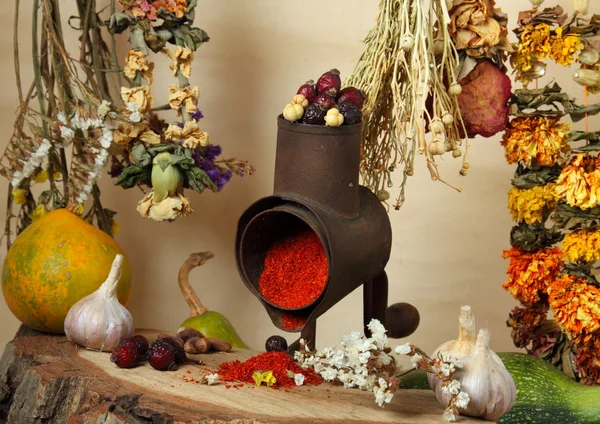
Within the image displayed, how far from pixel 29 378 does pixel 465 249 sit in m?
1.13

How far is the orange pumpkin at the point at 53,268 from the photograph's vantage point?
1.64 meters

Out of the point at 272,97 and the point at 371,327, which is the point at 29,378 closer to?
the point at 371,327

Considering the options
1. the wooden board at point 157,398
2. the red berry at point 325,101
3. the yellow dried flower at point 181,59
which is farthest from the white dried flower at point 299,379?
the yellow dried flower at point 181,59

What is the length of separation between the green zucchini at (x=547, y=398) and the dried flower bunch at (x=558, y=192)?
0.22 feet

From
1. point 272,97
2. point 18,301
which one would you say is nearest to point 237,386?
point 18,301

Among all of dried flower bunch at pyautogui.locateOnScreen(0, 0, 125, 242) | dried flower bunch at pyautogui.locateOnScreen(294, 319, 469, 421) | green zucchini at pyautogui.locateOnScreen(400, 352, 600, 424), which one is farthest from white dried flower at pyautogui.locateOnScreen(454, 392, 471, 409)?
dried flower bunch at pyautogui.locateOnScreen(0, 0, 125, 242)

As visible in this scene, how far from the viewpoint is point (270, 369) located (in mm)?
1428

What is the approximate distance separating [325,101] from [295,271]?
300 millimetres

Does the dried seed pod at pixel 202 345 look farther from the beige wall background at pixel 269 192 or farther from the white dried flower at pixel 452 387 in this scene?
the beige wall background at pixel 269 192

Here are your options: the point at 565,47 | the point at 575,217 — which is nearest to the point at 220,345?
the point at 575,217

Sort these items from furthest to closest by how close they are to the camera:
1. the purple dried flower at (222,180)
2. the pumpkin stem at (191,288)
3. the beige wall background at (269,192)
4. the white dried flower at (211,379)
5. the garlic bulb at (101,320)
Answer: the beige wall background at (269,192), the pumpkin stem at (191,288), the purple dried flower at (222,180), the garlic bulb at (101,320), the white dried flower at (211,379)

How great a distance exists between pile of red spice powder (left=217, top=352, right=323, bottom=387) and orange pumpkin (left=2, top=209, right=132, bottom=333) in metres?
0.36

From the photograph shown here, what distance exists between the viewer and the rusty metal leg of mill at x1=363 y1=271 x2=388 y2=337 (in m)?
1.54

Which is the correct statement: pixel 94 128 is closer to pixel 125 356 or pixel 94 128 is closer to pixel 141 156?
pixel 141 156
